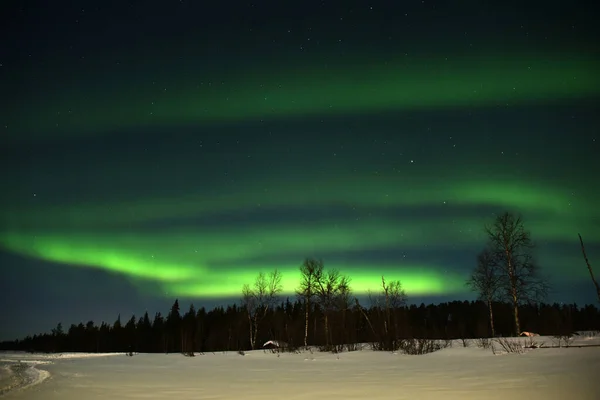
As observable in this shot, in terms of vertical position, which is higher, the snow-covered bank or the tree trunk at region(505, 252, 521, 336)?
the tree trunk at region(505, 252, 521, 336)

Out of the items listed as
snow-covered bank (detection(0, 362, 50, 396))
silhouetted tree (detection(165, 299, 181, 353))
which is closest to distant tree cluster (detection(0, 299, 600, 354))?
silhouetted tree (detection(165, 299, 181, 353))

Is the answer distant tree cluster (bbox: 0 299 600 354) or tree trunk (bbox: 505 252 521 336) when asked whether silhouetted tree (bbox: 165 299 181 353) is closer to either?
distant tree cluster (bbox: 0 299 600 354)

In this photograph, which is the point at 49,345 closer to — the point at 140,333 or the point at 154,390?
the point at 140,333

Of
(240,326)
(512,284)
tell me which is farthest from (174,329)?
(512,284)

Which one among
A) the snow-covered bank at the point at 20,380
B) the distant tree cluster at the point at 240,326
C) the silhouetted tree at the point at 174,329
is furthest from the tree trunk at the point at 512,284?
the silhouetted tree at the point at 174,329

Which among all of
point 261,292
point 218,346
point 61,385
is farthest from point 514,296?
point 218,346

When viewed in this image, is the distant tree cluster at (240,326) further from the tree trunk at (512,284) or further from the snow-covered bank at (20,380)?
the snow-covered bank at (20,380)

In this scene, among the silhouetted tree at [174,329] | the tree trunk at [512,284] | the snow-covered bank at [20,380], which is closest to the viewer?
the snow-covered bank at [20,380]

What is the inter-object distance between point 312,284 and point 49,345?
127 metres

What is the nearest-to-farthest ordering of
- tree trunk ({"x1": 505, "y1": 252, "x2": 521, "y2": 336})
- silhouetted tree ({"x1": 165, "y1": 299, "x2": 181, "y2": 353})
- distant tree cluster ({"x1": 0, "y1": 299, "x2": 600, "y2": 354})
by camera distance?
tree trunk ({"x1": 505, "y1": 252, "x2": 521, "y2": 336})
distant tree cluster ({"x1": 0, "y1": 299, "x2": 600, "y2": 354})
silhouetted tree ({"x1": 165, "y1": 299, "x2": 181, "y2": 353})

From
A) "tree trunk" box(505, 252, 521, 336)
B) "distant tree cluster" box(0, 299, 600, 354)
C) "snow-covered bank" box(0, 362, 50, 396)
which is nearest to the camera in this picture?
"snow-covered bank" box(0, 362, 50, 396)

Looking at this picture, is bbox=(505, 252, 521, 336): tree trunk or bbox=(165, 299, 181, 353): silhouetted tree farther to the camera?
bbox=(165, 299, 181, 353): silhouetted tree

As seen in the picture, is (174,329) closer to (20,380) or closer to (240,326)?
(240,326)

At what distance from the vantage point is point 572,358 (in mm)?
13789
